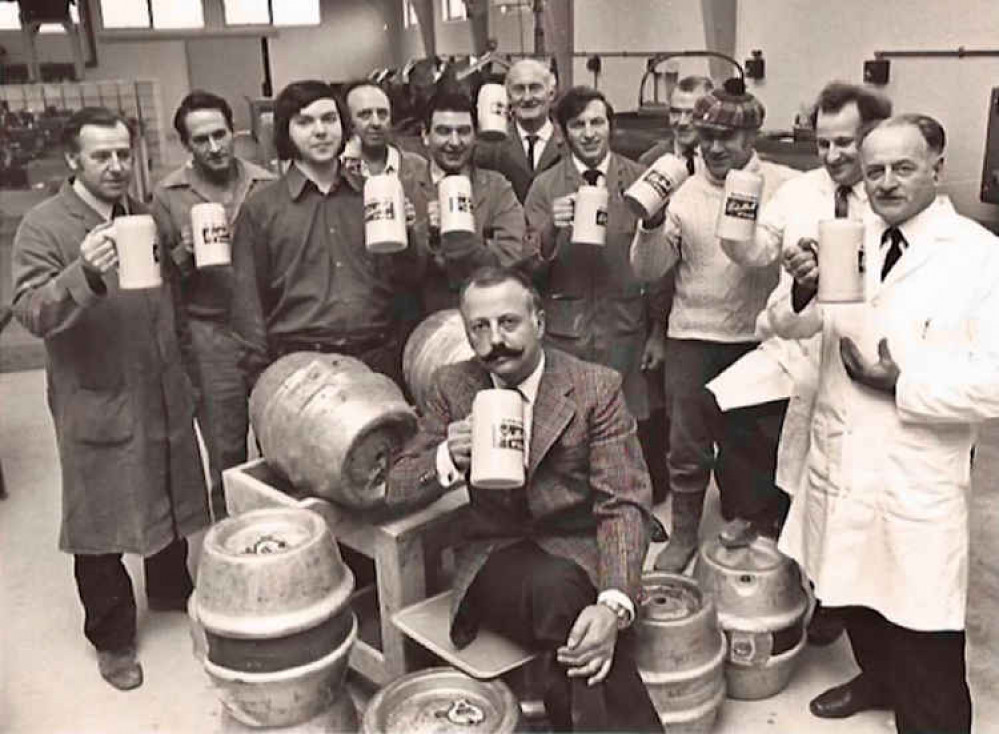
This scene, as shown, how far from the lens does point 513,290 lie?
2.26 meters

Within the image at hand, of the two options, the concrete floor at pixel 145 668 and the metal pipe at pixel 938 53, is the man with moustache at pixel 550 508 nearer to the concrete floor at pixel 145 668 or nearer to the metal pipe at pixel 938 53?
the concrete floor at pixel 145 668

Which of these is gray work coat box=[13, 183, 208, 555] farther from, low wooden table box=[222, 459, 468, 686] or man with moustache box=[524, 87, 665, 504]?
man with moustache box=[524, 87, 665, 504]

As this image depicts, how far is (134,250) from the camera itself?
2.53 m

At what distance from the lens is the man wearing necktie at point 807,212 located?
2842 mm

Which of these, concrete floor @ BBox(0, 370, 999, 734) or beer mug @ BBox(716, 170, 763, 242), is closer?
beer mug @ BBox(716, 170, 763, 242)

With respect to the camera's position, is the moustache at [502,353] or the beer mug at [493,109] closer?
the moustache at [502,353]

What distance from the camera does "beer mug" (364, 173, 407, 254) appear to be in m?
2.85

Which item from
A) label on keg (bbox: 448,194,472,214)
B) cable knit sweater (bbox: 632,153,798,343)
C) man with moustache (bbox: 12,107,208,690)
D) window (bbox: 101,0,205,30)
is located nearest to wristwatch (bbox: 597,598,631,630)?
label on keg (bbox: 448,194,472,214)

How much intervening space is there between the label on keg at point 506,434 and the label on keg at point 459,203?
46.7 inches

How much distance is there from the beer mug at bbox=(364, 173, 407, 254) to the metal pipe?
15.9 feet

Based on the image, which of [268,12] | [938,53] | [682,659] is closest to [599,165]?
[682,659]

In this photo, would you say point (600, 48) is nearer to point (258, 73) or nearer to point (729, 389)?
point (258, 73)

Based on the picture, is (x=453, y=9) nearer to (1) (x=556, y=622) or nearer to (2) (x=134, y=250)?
(2) (x=134, y=250)

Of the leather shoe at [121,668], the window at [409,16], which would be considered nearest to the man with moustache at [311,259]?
the leather shoe at [121,668]
